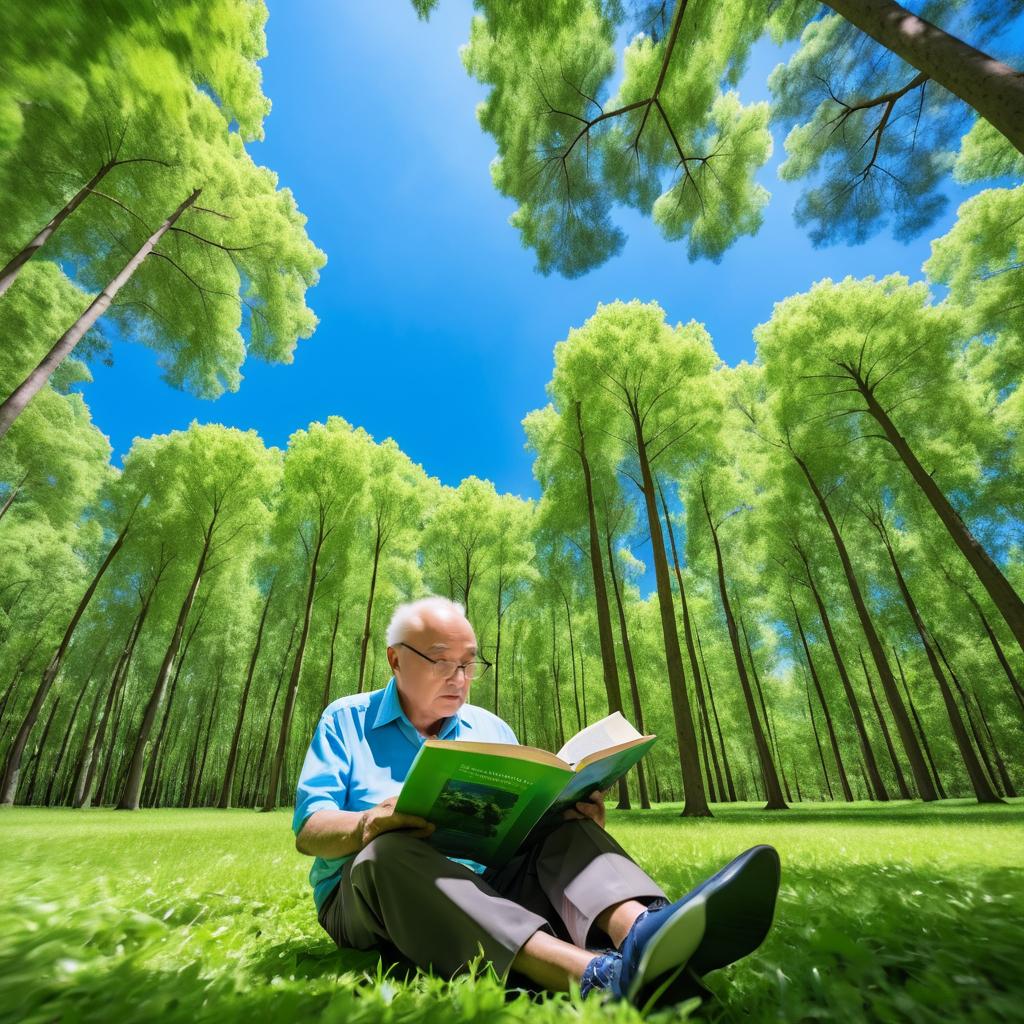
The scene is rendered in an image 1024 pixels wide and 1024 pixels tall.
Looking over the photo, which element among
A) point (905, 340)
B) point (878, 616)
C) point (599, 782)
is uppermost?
point (905, 340)

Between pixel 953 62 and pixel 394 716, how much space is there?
5744 millimetres

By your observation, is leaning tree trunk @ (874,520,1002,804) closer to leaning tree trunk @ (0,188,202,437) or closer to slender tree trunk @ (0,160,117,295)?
leaning tree trunk @ (0,188,202,437)

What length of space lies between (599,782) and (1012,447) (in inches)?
702

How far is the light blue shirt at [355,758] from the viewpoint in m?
1.83

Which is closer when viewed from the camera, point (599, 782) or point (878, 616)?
point (599, 782)

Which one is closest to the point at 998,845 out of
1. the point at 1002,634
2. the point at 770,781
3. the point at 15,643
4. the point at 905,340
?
the point at 770,781

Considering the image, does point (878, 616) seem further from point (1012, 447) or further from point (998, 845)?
point (998, 845)

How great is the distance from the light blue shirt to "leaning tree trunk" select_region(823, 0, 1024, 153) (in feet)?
16.5

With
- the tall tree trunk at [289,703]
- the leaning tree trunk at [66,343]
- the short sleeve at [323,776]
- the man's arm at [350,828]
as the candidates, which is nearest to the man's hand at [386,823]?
the man's arm at [350,828]

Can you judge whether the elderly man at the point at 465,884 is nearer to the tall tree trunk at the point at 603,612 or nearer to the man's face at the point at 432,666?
the man's face at the point at 432,666

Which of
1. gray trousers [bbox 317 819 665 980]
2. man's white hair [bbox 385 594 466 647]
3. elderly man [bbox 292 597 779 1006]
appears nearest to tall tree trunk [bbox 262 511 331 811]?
man's white hair [bbox 385 594 466 647]

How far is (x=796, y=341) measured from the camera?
41.3 feet

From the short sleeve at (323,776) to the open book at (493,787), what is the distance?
41 centimetres

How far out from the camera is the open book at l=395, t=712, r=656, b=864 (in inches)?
57.0
